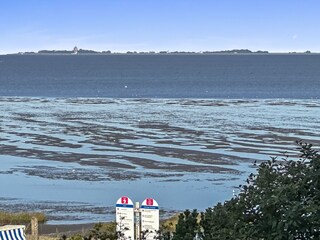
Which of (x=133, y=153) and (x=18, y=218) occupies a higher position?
(x=133, y=153)

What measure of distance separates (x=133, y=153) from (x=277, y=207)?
107 feet

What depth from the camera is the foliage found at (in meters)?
5.97

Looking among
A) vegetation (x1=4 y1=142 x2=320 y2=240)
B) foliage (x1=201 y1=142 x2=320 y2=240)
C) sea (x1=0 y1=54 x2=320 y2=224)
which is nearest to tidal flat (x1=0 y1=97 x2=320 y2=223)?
sea (x1=0 y1=54 x2=320 y2=224)

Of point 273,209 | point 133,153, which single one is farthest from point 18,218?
point 273,209

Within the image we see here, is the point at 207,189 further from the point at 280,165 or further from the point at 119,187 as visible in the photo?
the point at 280,165

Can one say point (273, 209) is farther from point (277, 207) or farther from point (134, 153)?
point (134, 153)

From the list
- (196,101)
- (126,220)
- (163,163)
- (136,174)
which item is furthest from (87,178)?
(196,101)

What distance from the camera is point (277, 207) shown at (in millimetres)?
6066

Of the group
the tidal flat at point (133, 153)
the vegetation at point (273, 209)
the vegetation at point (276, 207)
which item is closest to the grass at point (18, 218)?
the tidal flat at point (133, 153)

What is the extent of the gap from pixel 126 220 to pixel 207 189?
1673 cm

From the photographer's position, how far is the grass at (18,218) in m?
23.4

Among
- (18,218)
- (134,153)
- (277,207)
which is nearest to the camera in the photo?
(277,207)

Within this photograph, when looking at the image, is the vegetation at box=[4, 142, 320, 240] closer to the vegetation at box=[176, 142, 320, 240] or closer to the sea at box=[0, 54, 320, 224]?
the vegetation at box=[176, 142, 320, 240]

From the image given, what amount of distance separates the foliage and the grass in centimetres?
1732
